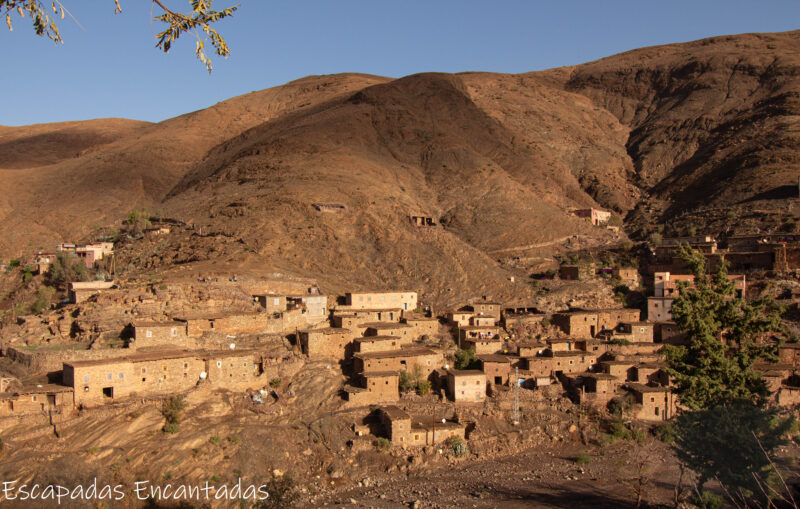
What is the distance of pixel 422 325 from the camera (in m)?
32.0

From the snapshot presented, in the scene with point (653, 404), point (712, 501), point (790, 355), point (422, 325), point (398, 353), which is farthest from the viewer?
point (422, 325)

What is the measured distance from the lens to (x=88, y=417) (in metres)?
21.2

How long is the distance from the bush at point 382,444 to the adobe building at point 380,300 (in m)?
10.0

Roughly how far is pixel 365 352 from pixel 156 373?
8752 millimetres

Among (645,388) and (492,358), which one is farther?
(492,358)

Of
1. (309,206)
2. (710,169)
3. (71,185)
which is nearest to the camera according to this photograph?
(309,206)

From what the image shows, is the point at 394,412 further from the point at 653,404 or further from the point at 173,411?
the point at 653,404

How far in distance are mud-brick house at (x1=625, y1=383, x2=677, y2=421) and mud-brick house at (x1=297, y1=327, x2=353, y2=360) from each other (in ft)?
41.8

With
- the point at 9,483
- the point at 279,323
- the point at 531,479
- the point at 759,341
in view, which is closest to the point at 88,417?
the point at 9,483

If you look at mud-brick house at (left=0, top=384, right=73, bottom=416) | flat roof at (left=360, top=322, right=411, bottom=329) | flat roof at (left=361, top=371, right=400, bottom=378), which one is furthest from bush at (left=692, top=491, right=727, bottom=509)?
mud-brick house at (left=0, top=384, right=73, bottom=416)

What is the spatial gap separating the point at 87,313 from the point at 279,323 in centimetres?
787

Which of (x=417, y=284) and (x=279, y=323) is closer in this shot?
(x=279, y=323)

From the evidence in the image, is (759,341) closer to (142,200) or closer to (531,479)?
(531,479)

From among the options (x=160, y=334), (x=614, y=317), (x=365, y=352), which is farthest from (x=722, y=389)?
(x=160, y=334)
